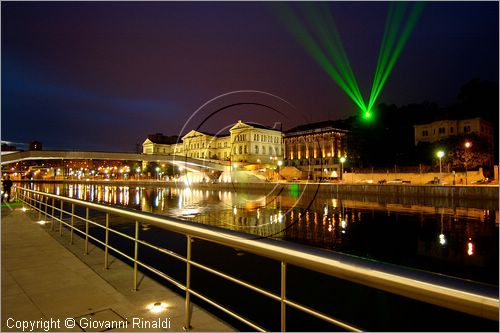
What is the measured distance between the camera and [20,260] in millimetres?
6387

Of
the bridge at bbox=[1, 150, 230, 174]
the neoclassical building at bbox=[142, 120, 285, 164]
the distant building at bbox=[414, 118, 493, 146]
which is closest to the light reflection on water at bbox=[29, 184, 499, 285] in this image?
the distant building at bbox=[414, 118, 493, 146]

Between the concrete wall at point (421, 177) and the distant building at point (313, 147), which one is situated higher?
the distant building at point (313, 147)

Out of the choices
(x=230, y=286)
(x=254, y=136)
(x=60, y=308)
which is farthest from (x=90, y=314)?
(x=254, y=136)

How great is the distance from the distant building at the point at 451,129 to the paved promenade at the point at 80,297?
61629 millimetres

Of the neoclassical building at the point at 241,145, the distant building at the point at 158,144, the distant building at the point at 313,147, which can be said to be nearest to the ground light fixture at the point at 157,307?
the neoclassical building at the point at 241,145

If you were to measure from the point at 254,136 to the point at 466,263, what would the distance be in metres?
82.6

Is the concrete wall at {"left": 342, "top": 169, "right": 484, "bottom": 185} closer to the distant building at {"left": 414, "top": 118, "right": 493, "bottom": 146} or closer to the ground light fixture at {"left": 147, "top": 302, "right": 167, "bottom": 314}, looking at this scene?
the distant building at {"left": 414, "top": 118, "right": 493, "bottom": 146}

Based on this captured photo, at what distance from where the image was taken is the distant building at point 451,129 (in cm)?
5700

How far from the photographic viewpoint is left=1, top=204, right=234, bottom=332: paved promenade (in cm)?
364

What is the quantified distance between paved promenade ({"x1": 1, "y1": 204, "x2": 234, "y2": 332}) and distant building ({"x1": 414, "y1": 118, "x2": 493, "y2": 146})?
202ft

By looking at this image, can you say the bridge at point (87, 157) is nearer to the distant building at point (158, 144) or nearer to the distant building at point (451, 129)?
the distant building at point (451, 129)

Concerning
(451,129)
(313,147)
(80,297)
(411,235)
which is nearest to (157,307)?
(80,297)

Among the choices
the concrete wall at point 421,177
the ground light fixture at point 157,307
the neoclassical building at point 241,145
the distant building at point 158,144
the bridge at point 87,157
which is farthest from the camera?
the distant building at point 158,144

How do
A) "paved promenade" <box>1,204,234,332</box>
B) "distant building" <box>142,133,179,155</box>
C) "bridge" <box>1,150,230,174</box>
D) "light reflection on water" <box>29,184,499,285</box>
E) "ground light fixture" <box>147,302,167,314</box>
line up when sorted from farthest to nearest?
1. "distant building" <box>142,133,179,155</box>
2. "bridge" <box>1,150,230,174</box>
3. "light reflection on water" <box>29,184,499,285</box>
4. "ground light fixture" <box>147,302,167,314</box>
5. "paved promenade" <box>1,204,234,332</box>
